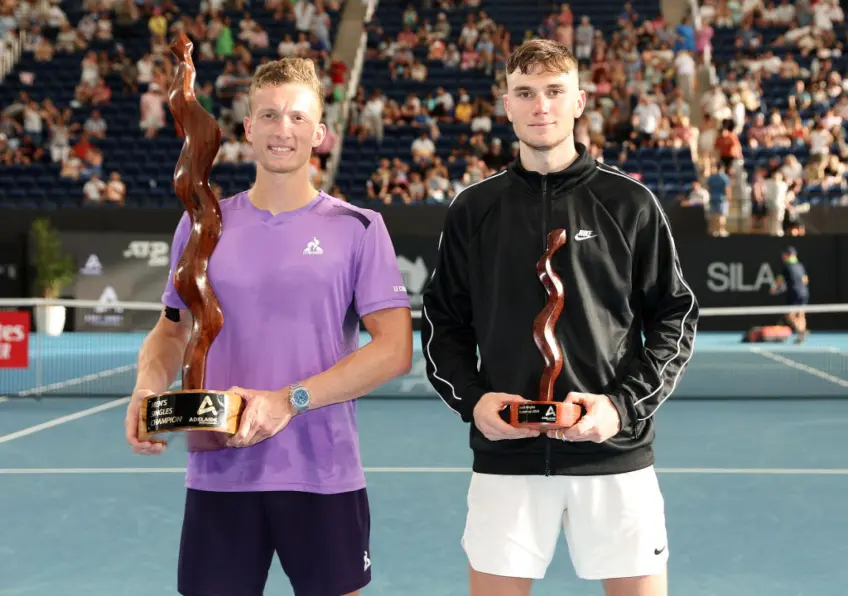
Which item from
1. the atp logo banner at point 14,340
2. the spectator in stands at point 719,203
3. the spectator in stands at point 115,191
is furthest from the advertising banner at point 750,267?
the atp logo banner at point 14,340

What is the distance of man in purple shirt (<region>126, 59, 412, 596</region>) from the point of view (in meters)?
2.94

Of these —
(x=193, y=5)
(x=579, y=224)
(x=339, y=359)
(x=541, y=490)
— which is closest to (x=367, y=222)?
(x=339, y=359)

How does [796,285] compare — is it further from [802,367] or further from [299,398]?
[299,398]

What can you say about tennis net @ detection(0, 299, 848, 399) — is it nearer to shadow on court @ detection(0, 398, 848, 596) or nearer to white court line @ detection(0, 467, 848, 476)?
shadow on court @ detection(0, 398, 848, 596)

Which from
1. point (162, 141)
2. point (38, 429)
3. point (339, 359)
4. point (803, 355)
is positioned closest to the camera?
point (339, 359)

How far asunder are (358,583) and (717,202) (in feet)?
58.3

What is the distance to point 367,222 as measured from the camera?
308cm

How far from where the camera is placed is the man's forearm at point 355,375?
2.86 meters

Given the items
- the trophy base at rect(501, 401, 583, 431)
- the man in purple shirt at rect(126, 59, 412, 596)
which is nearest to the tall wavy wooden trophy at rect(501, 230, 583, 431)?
the trophy base at rect(501, 401, 583, 431)

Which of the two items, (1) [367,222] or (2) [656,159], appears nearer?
(1) [367,222]

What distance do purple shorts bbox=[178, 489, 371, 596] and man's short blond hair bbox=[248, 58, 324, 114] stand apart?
105cm

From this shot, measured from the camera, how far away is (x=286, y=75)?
2910 mm

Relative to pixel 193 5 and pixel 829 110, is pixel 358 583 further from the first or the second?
pixel 193 5

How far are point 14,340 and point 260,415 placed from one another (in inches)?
377
